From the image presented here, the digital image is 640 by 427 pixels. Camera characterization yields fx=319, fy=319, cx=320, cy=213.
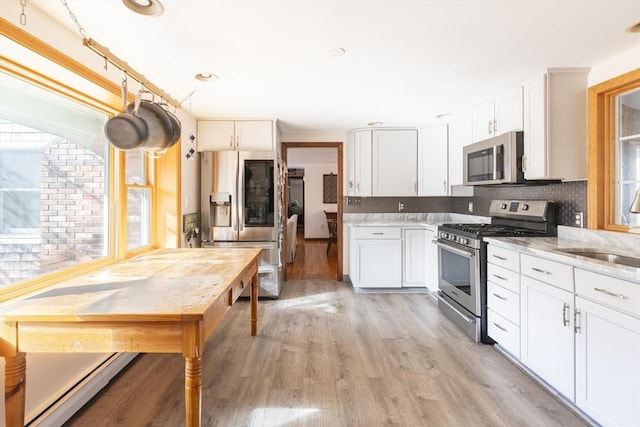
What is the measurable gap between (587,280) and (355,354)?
1.57m

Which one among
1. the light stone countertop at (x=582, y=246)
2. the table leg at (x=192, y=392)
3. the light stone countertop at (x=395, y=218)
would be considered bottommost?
the table leg at (x=192, y=392)

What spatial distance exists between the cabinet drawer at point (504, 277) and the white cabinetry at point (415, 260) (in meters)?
1.44

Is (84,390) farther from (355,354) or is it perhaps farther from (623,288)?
(623,288)

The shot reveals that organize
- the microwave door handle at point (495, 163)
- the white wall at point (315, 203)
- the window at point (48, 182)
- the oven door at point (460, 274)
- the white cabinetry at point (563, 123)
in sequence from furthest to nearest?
the white wall at point (315, 203) → the microwave door handle at point (495, 163) → the oven door at point (460, 274) → the white cabinetry at point (563, 123) → the window at point (48, 182)

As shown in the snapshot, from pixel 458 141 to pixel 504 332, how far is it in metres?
2.22

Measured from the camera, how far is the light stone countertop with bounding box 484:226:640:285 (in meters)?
1.55

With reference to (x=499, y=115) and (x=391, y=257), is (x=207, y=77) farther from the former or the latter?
(x=391, y=257)

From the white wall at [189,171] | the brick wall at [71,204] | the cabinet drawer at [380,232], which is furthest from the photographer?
the cabinet drawer at [380,232]

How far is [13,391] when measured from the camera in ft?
4.04

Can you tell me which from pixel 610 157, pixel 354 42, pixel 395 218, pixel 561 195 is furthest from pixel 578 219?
pixel 395 218

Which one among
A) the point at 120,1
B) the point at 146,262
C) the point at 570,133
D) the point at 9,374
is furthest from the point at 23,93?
the point at 570,133

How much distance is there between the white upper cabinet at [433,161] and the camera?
4.09 metres

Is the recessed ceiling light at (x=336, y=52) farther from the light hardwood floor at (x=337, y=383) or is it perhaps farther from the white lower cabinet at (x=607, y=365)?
the light hardwood floor at (x=337, y=383)

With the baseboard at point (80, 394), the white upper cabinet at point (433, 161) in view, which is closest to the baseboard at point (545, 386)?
the white upper cabinet at point (433, 161)
